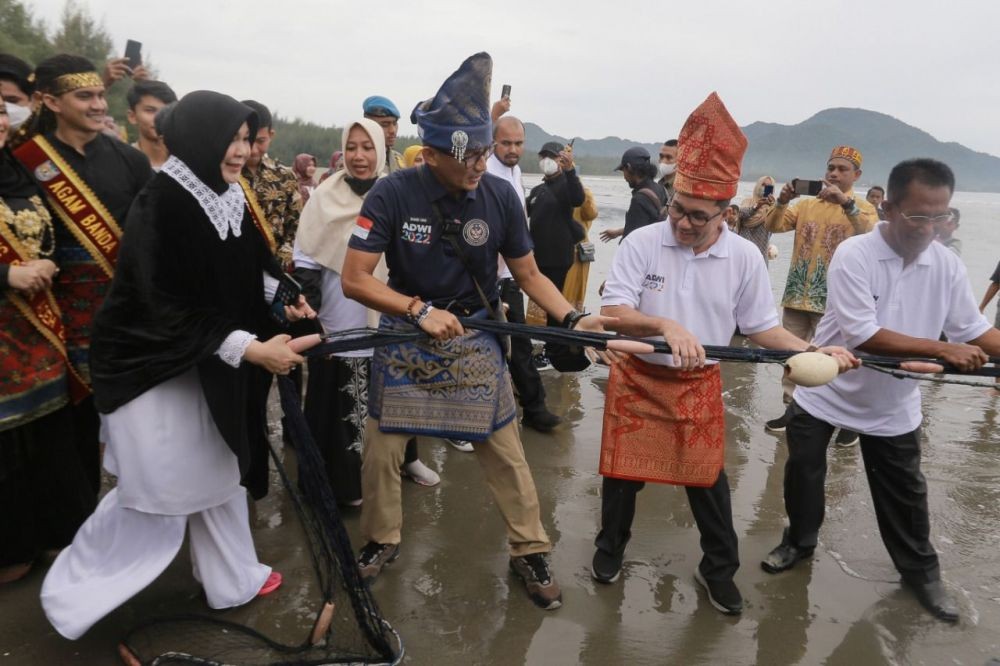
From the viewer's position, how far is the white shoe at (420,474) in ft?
13.1

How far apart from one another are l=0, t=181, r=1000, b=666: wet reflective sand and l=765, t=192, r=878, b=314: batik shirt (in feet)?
5.21

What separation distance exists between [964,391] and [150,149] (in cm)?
709

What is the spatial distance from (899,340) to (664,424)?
100 cm

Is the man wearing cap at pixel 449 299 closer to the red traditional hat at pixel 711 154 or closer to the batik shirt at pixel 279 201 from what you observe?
the red traditional hat at pixel 711 154

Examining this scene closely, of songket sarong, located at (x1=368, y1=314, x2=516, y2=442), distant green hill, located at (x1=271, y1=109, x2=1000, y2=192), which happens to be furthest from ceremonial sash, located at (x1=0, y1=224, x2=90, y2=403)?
distant green hill, located at (x1=271, y1=109, x2=1000, y2=192)

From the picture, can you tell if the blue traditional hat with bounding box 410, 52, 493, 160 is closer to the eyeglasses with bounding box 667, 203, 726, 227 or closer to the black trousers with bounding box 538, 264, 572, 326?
the eyeglasses with bounding box 667, 203, 726, 227

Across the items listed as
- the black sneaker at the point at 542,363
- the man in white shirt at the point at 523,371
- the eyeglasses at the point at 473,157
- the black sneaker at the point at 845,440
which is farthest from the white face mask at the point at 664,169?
the eyeglasses at the point at 473,157

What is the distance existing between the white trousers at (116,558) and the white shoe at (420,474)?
144cm

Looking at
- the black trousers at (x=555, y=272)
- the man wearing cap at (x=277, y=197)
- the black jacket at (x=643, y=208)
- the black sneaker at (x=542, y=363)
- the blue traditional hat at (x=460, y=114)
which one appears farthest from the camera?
the black sneaker at (x=542, y=363)

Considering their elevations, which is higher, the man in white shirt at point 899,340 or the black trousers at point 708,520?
the man in white shirt at point 899,340

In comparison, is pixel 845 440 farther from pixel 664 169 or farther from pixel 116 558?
pixel 116 558

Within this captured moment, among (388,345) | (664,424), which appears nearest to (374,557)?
(388,345)

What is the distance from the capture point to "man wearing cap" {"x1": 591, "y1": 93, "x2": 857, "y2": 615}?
8.92 feet

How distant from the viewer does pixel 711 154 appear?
268 centimetres
